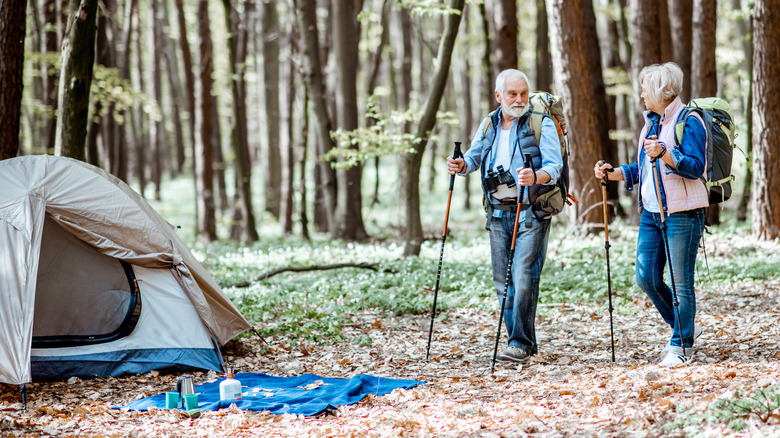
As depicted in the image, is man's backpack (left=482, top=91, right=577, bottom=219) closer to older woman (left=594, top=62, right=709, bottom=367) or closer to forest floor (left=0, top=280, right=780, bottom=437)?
older woman (left=594, top=62, right=709, bottom=367)

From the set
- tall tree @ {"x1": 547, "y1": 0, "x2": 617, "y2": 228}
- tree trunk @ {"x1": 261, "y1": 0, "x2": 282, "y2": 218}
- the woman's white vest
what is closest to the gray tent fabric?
the woman's white vest

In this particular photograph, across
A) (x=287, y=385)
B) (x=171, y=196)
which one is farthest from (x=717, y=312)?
(x=171, y=196)

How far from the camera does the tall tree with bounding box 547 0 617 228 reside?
10484mm

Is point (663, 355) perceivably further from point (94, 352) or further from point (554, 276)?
point (94, 352)

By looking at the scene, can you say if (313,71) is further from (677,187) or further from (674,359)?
(674,359)

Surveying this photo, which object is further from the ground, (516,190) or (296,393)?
(516,190)

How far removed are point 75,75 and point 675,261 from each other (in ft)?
20.6

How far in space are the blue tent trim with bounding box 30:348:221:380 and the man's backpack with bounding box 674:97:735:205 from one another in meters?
4.17

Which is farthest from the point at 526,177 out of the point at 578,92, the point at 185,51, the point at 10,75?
the point at 185,51

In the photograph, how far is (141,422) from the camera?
4.45 metres

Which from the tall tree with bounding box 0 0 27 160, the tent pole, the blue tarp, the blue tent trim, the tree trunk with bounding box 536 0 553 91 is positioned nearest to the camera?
the blue tarp

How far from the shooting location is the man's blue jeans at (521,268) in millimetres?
5195

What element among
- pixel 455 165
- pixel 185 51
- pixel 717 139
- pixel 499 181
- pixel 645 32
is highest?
pixel 185 51

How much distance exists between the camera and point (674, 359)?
4.73 meters
